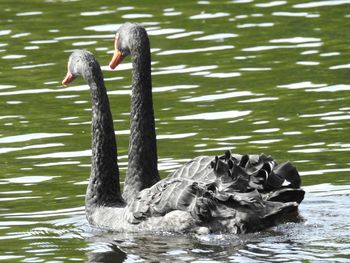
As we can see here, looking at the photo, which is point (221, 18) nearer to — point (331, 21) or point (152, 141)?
point (331, 21)

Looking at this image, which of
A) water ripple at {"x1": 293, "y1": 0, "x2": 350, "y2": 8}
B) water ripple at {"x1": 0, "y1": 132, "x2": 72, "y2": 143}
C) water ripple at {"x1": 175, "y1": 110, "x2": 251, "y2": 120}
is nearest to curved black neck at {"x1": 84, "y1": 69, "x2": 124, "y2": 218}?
water ripple at {"x1": 0, "y1": 132, "x2": 72, "y2": 143}

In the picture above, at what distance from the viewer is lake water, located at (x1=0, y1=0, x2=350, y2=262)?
1056cm

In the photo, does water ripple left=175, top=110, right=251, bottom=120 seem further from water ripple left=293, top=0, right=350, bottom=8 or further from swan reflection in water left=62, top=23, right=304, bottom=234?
water ripple left=293, top=0, right=350, bottom=8

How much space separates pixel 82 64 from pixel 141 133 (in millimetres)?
821

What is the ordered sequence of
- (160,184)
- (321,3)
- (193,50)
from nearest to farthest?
(160,184)
(193,50)
(321,3)

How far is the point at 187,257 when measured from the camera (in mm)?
10016

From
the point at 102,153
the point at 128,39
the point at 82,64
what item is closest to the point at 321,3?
the point at 128,39

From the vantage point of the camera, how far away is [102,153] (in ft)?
38.8

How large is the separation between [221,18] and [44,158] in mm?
5964

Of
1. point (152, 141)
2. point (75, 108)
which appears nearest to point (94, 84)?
point (152, 141)

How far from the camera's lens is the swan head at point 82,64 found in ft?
38.9

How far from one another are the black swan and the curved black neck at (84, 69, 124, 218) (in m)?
0.11

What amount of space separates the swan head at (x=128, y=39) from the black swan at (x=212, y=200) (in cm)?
148

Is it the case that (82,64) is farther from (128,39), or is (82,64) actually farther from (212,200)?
(212,200)
